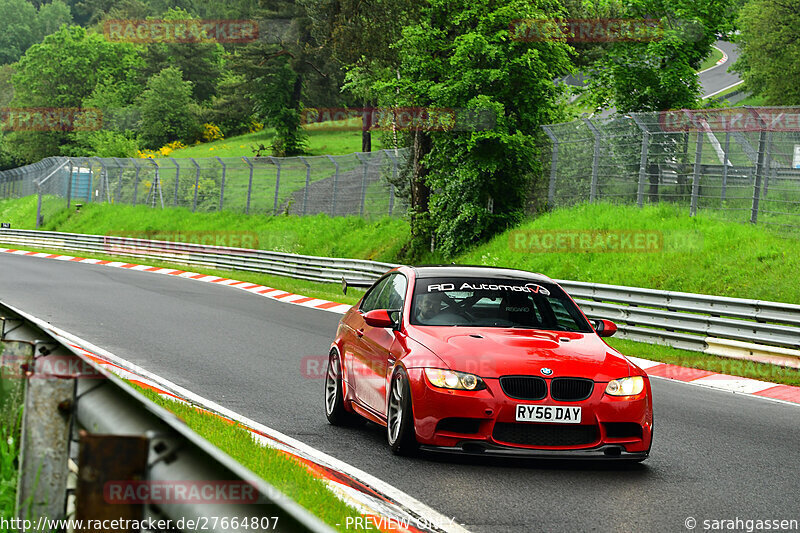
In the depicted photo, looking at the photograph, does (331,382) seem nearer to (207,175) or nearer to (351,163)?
(351,163)

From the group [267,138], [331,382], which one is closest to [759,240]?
[331,382]

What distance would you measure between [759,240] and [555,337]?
13.2 meters

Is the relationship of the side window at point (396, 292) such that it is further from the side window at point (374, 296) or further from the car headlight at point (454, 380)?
the car headlight at point (454, 380)

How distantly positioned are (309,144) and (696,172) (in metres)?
70.8

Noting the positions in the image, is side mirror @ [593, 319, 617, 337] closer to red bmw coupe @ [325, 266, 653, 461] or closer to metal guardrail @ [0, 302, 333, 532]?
red bmw coupe @ [325, 266, 653, 461]

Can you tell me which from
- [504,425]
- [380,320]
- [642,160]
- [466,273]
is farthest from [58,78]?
[504,425]

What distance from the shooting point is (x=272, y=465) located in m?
6.64

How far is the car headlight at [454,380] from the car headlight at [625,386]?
910 millimetres

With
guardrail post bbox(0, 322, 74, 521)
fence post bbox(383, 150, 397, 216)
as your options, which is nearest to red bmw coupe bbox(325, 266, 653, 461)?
guardrail post bbox(0, 322, 74, 521)

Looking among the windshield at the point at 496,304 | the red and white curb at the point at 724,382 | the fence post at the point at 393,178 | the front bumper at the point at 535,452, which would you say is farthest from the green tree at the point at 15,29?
the front bumper at the point at 535,452

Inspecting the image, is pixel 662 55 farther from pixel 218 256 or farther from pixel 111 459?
pixel 111 459

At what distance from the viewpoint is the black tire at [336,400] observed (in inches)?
346

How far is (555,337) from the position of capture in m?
7.68

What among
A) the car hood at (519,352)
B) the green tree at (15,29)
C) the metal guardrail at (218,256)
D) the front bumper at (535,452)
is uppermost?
the green tree at (15,29)
